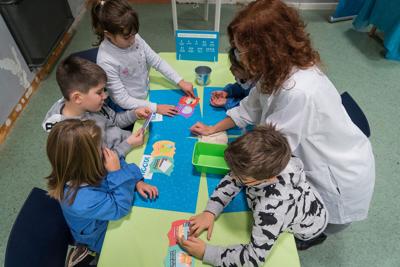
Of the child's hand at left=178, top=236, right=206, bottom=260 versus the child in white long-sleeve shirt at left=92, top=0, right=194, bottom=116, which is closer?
the child's hand at left=178, top=236, right=206, bottom=260

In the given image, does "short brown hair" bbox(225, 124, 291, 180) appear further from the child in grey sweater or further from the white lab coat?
the child in grey sweater

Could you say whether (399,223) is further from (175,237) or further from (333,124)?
(175,237)

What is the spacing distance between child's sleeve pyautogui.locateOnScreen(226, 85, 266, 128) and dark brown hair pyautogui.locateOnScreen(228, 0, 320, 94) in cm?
27

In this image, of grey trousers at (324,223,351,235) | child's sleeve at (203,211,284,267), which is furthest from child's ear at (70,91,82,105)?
grey trousers at (324,223,351,235)

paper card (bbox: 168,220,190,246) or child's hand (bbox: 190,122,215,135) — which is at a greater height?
child's hand (bbox: 190,122,215,135)

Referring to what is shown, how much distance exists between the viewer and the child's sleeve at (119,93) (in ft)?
4.82

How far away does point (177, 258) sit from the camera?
0.93 m

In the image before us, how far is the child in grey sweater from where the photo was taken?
1.23 metres

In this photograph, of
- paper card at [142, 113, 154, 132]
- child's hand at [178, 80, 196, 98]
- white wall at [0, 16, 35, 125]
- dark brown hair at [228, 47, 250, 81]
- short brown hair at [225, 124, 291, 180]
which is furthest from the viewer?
white wall at [0, 16, 35, 125]

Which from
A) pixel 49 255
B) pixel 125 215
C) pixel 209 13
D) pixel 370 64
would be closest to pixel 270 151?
pixel 125 215

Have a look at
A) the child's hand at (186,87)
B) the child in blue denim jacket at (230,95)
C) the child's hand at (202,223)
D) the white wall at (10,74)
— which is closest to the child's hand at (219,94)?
the child in blue denim jacket at (230,95)

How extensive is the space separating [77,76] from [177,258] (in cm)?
86

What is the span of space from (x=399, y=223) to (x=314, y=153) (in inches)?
44.7

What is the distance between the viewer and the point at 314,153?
1.07 meters
